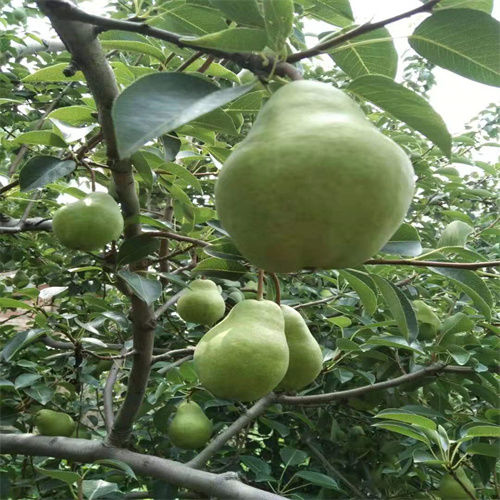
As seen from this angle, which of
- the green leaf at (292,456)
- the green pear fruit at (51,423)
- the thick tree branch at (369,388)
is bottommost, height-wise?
the green leaf at (292,456)

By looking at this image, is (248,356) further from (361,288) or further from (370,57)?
(370,57)

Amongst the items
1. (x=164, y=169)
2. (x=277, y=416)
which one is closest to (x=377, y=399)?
(x=277, y=416)

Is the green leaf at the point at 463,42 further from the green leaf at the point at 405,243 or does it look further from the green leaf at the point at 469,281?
the green leaf at the point at 469,281

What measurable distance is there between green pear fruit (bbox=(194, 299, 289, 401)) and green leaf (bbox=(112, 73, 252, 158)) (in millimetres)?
435

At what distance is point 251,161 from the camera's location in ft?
1.75

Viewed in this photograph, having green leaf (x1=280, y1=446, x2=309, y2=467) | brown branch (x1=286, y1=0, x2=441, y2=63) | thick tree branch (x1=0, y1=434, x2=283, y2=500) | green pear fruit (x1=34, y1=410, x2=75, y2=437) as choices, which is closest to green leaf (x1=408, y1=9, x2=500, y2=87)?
Result: brown branch (x1=286, y1=0, x2=441, y2=63)

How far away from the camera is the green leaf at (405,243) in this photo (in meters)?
1.00

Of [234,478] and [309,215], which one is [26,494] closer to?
[234,478]

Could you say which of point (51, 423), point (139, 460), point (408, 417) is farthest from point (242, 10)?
point (51, 423)

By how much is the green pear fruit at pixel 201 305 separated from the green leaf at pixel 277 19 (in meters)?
0.87

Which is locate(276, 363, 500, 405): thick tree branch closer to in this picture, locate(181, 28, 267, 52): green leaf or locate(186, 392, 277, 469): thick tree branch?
locate(186, 392, 277, 469): thick tree branch

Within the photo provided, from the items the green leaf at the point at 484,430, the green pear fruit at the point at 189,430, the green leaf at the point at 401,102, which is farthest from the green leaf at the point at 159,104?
the green pear fruit at the point at 189,430

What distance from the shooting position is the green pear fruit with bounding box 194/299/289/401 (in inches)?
33.5

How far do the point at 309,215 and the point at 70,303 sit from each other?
2.29 m
